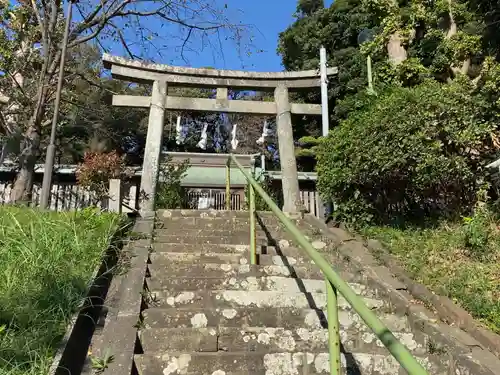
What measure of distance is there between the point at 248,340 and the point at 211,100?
5377 millimetres

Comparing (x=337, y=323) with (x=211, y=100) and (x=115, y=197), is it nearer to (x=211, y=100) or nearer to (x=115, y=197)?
(x=115, y=197)

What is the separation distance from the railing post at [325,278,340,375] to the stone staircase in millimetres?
1023

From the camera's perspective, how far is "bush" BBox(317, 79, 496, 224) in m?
6.02

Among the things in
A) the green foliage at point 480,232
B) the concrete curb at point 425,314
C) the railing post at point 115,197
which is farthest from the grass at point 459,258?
the railing post at point 115,197

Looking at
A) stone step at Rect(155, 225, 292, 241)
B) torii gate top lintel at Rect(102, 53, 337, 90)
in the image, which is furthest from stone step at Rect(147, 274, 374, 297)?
torii gate top lintel at Rect(102, 53, 337, 90)

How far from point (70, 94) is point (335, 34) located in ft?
32.8

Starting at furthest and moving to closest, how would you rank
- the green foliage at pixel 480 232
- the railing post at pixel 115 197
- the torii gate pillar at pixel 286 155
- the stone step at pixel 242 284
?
1. the torii gate pillar at pixel 286 155
2. the railing post at pixel 115 197
3. the green foliage at pixel 480 232
4. the stone step at pixel 242 284

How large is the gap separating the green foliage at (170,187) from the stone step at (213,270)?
3.71 m

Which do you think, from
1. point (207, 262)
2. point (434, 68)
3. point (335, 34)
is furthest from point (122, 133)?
point (207, 262)

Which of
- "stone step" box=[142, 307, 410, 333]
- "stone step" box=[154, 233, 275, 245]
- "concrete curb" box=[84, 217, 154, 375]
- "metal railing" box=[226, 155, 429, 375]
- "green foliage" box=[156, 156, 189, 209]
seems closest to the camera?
"metal railing" box=[226, 155, 429, 375]

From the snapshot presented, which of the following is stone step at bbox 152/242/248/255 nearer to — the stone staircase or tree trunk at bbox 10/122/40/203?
the stone staircase

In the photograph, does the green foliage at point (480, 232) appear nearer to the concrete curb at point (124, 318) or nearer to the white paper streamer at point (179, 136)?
the concrete curb at point (124, 318)

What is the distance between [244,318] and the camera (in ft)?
12.0

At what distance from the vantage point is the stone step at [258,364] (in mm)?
3000
